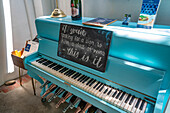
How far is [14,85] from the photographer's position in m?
2.81

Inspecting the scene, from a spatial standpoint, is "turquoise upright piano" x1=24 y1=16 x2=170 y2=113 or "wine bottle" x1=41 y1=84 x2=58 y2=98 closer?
"turquoise upright piano" x1=24 y1=16 x2=170 y2=113

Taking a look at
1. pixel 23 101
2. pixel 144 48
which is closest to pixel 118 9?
pixel 144 48

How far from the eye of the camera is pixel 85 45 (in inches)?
61.0

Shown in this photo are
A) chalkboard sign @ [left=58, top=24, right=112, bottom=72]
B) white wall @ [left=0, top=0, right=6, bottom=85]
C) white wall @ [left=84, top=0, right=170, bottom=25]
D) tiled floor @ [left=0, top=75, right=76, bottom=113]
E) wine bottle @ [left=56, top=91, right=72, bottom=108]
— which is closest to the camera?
chalkboard sign @ [left=58, top=24, right=112, bottom=72]

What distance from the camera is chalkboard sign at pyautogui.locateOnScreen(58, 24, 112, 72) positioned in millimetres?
1401

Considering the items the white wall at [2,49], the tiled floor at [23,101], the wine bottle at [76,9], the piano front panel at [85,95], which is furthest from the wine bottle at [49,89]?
the wine bottle at [76,9]

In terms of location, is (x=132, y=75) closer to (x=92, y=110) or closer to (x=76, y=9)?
(x=92, y=110)

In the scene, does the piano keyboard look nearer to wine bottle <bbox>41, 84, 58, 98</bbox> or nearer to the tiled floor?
wine bottle <bbox>41, 84, 58, 98</bbox>

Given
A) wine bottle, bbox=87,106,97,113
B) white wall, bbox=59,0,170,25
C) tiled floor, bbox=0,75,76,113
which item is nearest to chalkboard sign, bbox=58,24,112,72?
white wall, bbox=59,0,170,25

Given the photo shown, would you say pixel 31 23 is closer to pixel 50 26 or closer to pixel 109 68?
pixel 50 26

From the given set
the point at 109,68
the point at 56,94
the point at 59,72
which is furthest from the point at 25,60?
the point at 109,68

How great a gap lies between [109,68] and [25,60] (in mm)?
1240

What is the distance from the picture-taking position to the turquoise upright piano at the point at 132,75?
1.12 m

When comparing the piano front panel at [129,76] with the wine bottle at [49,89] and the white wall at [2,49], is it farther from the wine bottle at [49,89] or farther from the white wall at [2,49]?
the white wall at [2,49]
